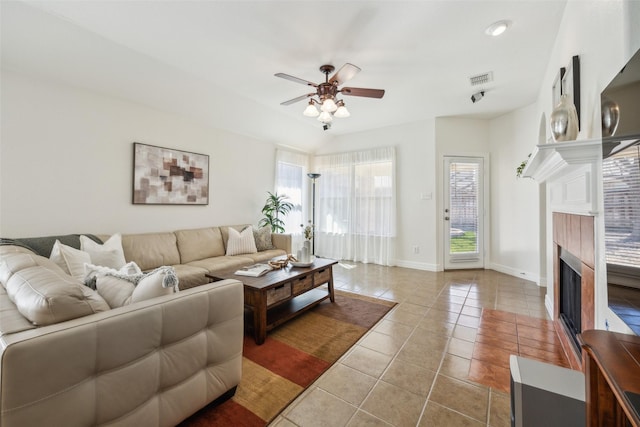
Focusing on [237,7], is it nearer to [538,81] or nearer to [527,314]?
[538,81]

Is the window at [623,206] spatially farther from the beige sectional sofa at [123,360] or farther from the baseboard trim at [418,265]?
the baseboard trim at [418,265]

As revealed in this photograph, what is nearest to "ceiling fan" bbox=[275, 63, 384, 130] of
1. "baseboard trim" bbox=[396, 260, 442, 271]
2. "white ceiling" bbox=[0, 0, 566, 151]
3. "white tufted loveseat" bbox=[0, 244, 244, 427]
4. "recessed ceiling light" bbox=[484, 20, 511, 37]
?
"white ceiling" bbox=[0, 0, 566, 151]

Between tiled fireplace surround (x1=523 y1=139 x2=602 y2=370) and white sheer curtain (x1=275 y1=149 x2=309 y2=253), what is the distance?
13.5ft

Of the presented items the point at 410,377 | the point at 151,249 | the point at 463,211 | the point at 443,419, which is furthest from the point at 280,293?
the point at 463,211

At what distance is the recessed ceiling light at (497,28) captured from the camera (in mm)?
2244

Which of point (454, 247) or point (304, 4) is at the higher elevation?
point (304, 4)

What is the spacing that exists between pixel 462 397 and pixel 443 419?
26 cm

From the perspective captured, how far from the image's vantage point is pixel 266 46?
256 centimetres

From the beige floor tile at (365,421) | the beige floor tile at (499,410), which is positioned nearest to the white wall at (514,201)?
the beige floor tile at (499,410)

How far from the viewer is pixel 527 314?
2.79 m

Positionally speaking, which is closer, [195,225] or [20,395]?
[20,395]

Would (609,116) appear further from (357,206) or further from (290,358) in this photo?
(357,206)

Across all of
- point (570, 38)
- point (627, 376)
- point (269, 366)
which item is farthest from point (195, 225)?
point (570, 38)

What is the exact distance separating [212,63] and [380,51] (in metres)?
1.84
